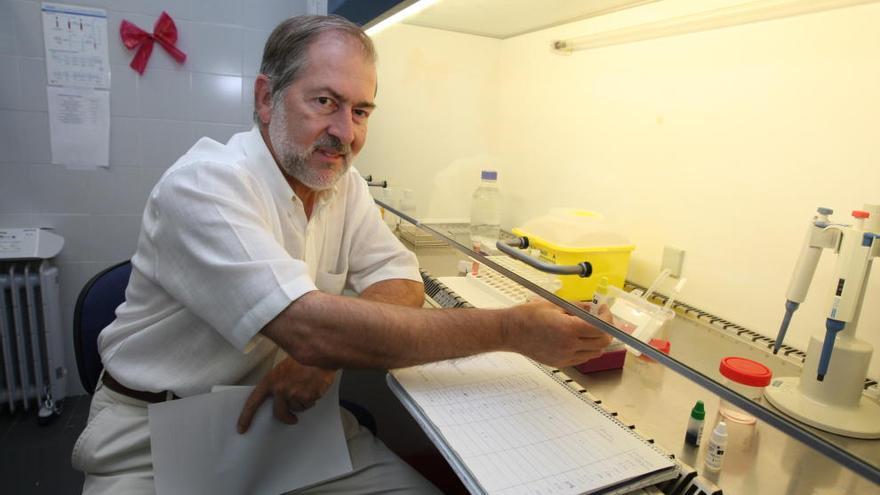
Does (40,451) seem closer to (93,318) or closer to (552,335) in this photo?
(93,318)

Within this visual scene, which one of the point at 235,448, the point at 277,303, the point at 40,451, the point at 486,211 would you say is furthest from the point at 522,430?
the point at 40,451

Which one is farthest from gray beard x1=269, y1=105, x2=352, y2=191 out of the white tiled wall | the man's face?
the white tiled wall

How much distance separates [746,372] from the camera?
0.71 meters

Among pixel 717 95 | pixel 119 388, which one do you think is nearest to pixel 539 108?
pixel 717 95

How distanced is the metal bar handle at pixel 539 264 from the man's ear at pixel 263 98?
60 cm

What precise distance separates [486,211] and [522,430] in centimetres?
81

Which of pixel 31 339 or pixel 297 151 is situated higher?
pixel 297 151

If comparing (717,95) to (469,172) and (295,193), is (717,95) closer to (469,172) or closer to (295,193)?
(469,172)

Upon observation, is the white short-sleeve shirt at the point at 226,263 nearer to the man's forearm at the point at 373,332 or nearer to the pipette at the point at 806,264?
the man's forearm at the point at 373,332

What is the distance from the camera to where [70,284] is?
2.17m

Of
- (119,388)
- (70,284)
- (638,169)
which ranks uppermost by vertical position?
(638,169)

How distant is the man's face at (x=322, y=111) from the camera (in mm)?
1012

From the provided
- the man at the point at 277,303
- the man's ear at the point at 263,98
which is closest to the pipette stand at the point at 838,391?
the man at the point at 277,303

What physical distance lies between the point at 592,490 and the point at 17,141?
7.96 feet
